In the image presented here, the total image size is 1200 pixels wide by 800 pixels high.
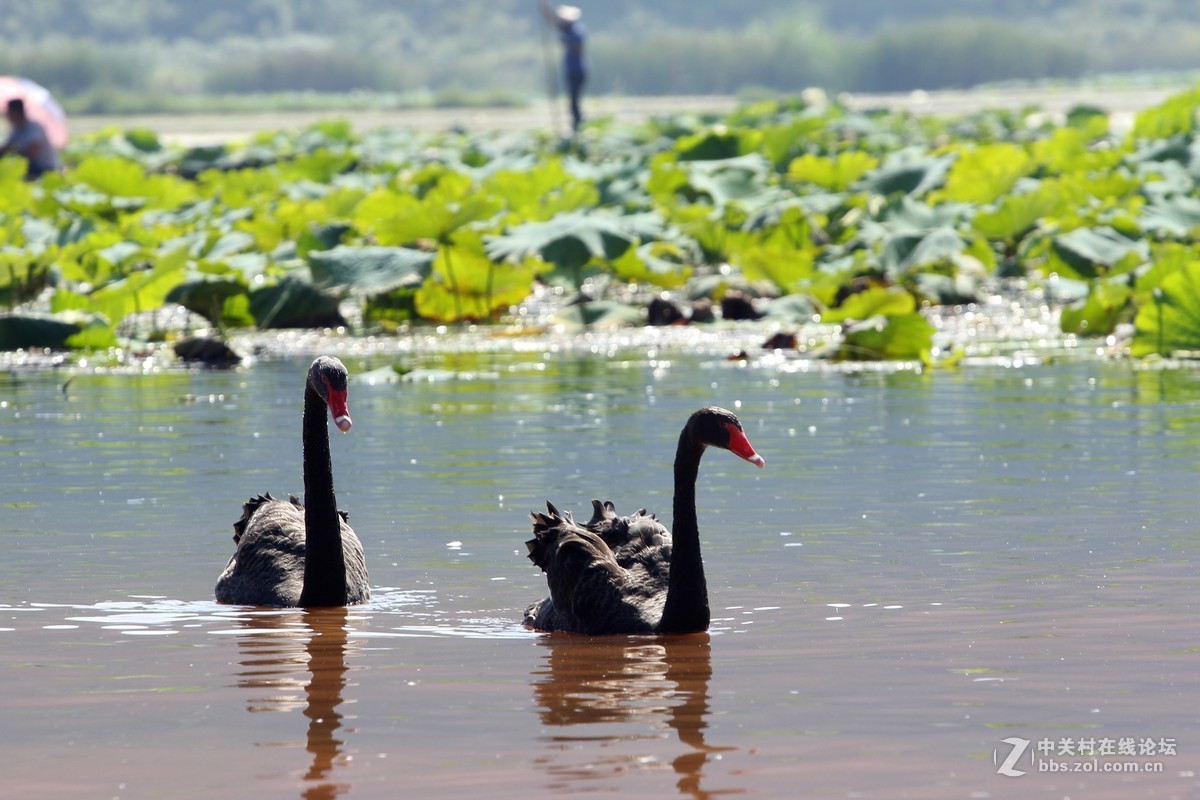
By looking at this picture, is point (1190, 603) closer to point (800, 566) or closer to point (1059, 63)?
point (800, 566)

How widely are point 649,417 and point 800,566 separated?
372 cm

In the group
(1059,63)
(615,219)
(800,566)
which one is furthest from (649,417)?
(1059,63)

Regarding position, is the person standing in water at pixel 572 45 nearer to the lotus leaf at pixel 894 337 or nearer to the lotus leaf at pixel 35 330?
the lotus leaf at pixel 35 330

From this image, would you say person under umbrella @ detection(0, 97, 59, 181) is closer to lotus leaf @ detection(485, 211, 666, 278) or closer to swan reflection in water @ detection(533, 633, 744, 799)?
lotus leaf @ detection(485, 211, 666, 278)

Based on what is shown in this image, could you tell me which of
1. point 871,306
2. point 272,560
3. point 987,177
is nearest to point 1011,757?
point 272,560

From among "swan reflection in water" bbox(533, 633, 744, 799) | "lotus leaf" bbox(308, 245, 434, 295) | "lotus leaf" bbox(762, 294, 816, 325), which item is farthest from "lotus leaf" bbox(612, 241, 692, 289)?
"swan reflection in water" bbox(533, 633, 744, 799)

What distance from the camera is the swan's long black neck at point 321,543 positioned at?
7.32 metres

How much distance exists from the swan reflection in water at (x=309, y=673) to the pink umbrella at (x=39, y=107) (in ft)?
66.2

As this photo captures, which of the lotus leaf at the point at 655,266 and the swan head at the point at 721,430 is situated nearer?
the swan head at the point at 721,430

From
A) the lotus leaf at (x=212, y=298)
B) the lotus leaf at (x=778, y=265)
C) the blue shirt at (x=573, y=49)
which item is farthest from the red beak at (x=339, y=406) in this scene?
the blue shirt at (x=573, y=49)

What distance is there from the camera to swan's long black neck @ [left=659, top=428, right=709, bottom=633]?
6.67 m

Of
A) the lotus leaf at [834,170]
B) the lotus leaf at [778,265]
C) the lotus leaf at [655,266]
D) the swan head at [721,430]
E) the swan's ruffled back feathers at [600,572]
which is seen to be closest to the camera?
the swan head at [721,430]

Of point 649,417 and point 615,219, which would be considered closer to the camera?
point 649,417

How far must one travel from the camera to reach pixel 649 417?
11.3 metres
